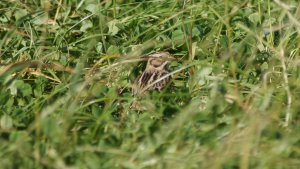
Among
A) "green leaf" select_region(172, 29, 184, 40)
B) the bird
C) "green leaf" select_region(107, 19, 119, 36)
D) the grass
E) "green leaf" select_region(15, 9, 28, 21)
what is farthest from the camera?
"green leaf" select_region(15, 9, 28, 21)

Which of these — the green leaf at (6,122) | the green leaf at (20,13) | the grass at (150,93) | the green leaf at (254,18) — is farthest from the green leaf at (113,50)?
the green leaf at (6,122)

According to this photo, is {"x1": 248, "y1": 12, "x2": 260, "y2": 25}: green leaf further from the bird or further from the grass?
the bird

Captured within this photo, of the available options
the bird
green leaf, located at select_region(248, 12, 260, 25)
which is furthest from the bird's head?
green leaf, located at select_region(248, 12, 260, 25)

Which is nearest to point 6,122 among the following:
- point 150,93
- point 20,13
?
point 150,93

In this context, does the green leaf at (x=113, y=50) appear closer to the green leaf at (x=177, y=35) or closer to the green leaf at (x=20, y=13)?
the green leaf at (x=177, y=35)

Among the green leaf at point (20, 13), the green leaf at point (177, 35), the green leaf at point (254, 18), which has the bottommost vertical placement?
the green leaf at point (177, 35)

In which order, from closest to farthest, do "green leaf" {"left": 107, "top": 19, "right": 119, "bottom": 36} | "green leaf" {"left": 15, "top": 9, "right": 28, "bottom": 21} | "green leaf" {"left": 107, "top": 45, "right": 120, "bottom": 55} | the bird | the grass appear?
the grass, the bird, "green leaf" {"left": 107, "top": 45, "right": 120, "bottom": 55}, "green leaf" {"left": 107, "top": 19, "right": 119, "bottom": 36}, "green leaf" {"left": 15, "top": 9, "right": 28, "bottom": 21}

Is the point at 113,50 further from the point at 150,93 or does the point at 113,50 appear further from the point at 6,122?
the point at 6,122

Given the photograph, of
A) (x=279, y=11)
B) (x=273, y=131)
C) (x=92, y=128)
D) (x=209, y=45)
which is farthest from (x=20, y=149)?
(x=279, y=11)

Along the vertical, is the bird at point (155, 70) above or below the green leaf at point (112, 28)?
below

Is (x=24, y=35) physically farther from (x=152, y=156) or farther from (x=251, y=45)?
(x=152, y=156)
